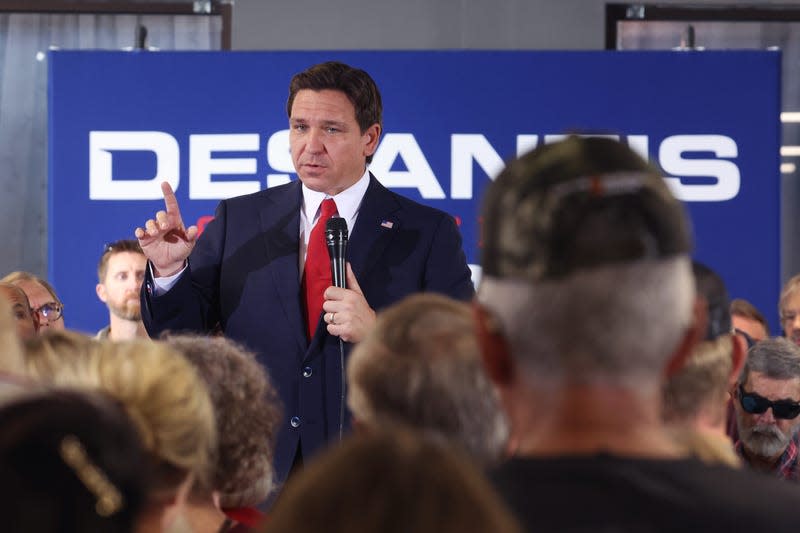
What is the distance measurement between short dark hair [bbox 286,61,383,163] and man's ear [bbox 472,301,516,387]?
7.72 ft

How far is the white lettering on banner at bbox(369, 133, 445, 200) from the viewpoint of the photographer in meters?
5.10

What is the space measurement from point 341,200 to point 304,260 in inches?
8.3

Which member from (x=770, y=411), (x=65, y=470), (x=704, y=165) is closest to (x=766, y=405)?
(x=770, y=411)

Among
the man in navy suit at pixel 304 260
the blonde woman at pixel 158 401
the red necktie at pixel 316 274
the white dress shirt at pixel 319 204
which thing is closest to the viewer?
the blonde woman at pixel 158 401

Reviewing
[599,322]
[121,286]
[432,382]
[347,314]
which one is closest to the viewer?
[599,322]

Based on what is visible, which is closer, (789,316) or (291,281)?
(291,281)

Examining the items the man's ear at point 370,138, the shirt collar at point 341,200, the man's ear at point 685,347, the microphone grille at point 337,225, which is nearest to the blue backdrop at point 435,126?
the man's ear at point 370,138

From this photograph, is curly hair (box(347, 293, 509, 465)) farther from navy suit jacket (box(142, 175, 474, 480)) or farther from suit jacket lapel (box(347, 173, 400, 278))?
suit jacket lapel (box(347, 173, 400, 278))

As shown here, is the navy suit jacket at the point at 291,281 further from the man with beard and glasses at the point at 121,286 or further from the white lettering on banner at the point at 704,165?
the white lettering on banner at the point at 704,165

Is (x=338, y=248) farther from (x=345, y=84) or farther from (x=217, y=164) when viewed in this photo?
(x=217, y=164)

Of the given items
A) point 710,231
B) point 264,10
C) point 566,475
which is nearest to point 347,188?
point 710,231

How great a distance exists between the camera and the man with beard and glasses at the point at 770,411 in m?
3.64

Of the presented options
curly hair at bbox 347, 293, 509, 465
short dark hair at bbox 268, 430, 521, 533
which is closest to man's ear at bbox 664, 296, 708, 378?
curly hair at bbox 347, 293, 509, 465

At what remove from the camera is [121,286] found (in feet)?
16.3
